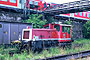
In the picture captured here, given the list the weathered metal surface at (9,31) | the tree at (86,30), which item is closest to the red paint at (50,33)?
the weathered metal surface at (9,31)

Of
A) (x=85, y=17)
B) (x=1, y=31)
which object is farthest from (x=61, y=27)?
(x=85, y=17)

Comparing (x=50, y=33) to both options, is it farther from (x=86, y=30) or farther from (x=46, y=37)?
(x=86, y=30)

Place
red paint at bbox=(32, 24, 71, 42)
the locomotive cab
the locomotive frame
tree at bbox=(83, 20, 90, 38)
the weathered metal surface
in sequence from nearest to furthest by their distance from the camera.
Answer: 1. the locomotive frame
2. red paint at bbox=(32, 24, 71, 42)
3. the locomotive cab
4. the weathered metal surface
5. tree at bbox=(83, 20, 90, 38)

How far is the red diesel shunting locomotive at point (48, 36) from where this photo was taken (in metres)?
11.3

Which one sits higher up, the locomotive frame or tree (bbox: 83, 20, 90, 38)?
the locomotive frame

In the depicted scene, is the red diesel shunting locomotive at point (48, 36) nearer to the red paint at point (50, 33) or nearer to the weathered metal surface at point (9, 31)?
the red paint at point (50, 33)

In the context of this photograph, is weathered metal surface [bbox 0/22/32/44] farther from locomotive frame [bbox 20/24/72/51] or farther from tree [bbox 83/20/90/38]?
tree [bbox 83/20/90/38]

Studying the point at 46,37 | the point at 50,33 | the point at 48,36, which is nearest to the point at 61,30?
the point at 50,33

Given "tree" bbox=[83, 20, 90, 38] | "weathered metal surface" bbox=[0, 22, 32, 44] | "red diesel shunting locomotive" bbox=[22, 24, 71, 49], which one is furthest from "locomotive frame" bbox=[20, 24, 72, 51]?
"tree" bbox=[83, 20, 90, 38]

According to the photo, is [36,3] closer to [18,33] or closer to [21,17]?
[21,17]

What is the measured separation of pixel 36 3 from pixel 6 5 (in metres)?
5.82

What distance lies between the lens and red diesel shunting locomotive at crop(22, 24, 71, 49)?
37.1ft

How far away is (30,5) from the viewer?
23375 mm

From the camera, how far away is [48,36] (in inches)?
484
